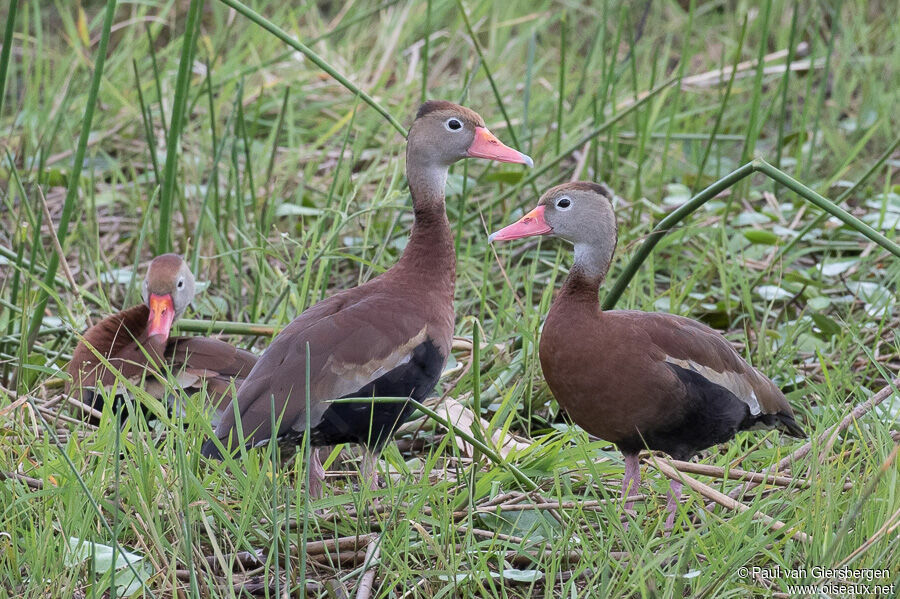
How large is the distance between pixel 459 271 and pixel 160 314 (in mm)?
1074

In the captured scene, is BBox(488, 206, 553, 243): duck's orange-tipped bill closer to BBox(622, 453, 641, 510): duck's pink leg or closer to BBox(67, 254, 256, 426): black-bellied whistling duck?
BBox(622, 453, 641, 510): duck's pink leg

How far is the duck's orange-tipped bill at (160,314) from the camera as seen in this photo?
11.7 ft

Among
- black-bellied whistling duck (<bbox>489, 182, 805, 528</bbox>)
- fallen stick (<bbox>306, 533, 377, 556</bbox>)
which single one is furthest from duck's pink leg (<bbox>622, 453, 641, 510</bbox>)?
fallen stick (<bbox>306, 533, 377, 556</bbox>)

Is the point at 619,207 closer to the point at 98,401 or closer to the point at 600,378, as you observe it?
the point at 600,378

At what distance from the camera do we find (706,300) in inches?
168

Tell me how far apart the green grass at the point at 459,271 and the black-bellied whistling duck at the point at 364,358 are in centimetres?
12

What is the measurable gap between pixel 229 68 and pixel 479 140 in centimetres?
241

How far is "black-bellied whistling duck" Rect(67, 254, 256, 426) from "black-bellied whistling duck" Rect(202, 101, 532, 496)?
44 centimetres

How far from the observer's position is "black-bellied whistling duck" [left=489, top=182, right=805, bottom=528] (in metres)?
2.91

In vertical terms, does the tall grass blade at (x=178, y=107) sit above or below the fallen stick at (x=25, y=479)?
above

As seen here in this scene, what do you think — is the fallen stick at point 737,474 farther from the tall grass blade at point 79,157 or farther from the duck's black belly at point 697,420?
the tall grass blade at point 79,157

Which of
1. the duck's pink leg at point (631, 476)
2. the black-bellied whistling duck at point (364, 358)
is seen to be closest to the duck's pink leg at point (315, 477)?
the black-bellied whistling duck at point (364, 358)

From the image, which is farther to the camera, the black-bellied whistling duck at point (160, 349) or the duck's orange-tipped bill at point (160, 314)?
the duck's orange-tipped bill at point (160, 314)

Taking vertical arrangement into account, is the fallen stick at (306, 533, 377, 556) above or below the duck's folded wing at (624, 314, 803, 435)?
below
